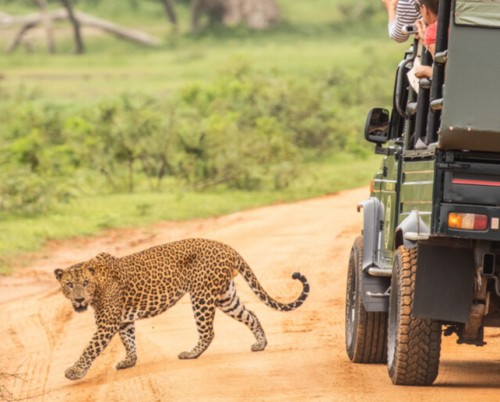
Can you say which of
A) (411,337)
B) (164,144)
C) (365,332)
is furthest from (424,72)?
(164,144)

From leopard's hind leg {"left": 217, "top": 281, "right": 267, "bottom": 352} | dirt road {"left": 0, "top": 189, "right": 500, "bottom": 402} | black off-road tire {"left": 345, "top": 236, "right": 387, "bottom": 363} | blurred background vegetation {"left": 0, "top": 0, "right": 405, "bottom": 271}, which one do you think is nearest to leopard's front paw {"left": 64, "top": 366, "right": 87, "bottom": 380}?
dirt road {"left": 0, "top": 189, "right": 500, "bottom": 402}

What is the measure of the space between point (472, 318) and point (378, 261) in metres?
1.60

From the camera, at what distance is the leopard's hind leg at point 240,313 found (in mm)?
9461

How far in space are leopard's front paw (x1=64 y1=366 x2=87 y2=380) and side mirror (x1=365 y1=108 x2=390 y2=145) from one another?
236cm

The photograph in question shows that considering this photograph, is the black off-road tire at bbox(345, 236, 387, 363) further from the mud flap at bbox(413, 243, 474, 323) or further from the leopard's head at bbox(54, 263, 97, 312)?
the leopard's head at bbox(54, 263, 97, 312)

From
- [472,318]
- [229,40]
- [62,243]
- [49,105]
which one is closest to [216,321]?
[472,318]

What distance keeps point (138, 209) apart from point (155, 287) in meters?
10.0

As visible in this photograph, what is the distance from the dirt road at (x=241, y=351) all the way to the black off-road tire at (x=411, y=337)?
0.31ft

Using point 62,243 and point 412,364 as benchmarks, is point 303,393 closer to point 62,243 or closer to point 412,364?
point 412,364

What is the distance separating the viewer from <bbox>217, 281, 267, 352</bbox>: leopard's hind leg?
9461 millimetres

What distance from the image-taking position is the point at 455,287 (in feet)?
22.6

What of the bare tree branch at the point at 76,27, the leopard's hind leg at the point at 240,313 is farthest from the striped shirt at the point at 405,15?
the bare tree branch at the point at 76,27

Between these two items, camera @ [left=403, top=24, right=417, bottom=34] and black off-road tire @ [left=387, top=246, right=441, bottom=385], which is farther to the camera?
camera @ [left=403, top=24, right=417, bottom=34]

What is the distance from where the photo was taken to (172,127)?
22.7m
